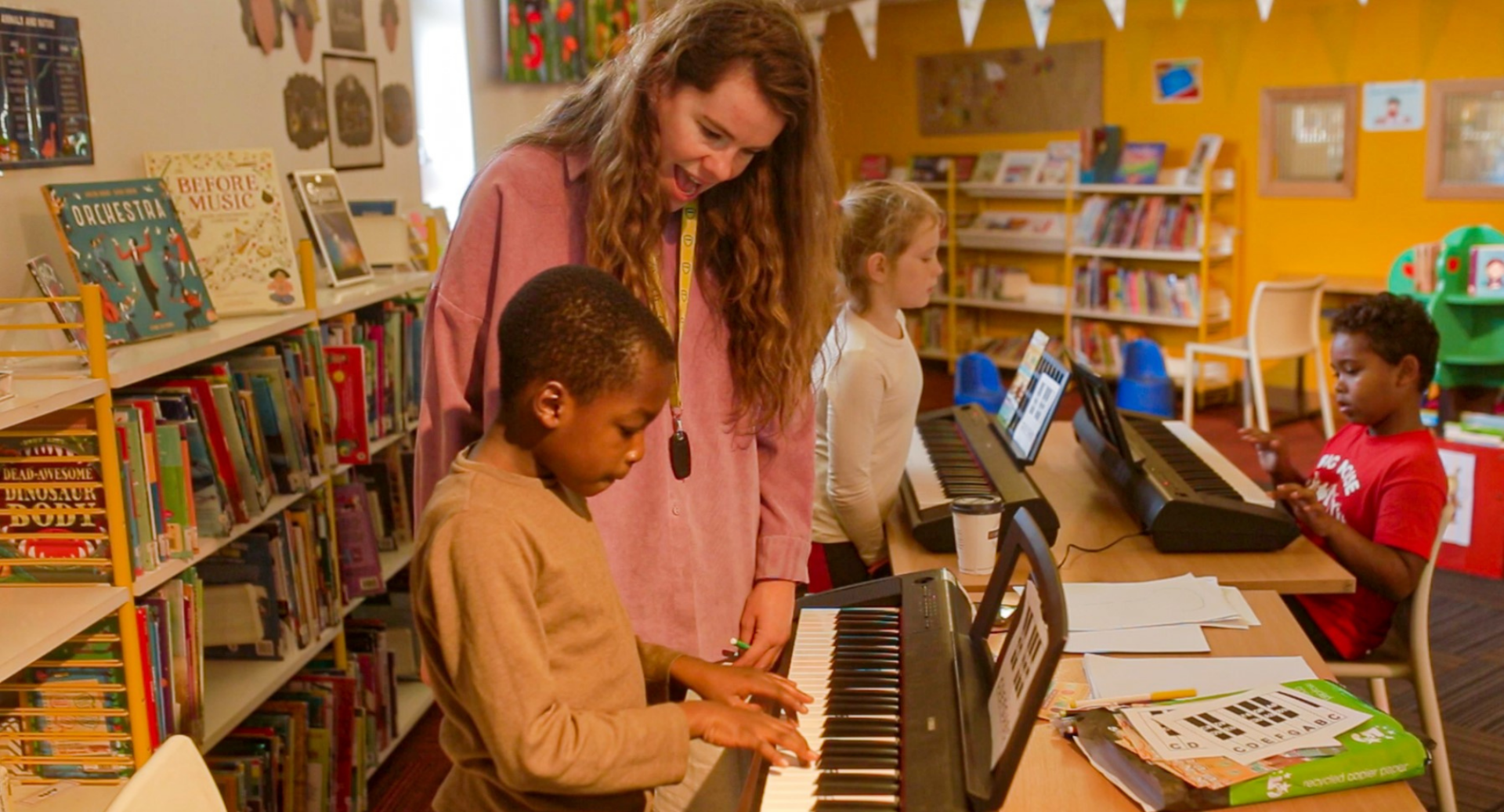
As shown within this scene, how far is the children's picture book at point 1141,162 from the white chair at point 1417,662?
5.06 m

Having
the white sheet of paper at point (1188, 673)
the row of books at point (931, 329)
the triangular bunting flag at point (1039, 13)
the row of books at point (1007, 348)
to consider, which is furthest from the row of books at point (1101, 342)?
the white sheet of paper at point (1188, 673)

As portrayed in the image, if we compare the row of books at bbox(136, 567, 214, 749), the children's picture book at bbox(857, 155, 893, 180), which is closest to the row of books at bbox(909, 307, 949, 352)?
the children's picture book at bbox(857, 155, 893, 180)

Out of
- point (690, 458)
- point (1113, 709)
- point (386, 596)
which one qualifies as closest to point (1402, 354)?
point (1113, 709)

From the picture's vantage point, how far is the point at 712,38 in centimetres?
146

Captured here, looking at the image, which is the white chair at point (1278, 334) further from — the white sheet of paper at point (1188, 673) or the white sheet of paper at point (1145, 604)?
the white sheet of paper at point (1188, 673)

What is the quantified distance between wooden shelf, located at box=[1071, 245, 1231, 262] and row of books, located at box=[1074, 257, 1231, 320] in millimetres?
79

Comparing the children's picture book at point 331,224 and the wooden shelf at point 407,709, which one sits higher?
the children's picture book at point 331,224

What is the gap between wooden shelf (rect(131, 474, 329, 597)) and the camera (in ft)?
6.81

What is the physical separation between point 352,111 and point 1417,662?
2.95m

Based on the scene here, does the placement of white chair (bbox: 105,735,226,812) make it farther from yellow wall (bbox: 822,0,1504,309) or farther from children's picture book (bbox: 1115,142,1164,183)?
children's picture book (bbox: 1115,142,1164,183)

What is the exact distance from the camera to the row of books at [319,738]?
97.2 inches

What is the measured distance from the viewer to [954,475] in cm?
253

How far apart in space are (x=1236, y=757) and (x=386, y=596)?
2.49 metres

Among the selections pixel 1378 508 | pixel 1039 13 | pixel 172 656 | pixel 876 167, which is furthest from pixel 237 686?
pixel 876 167
